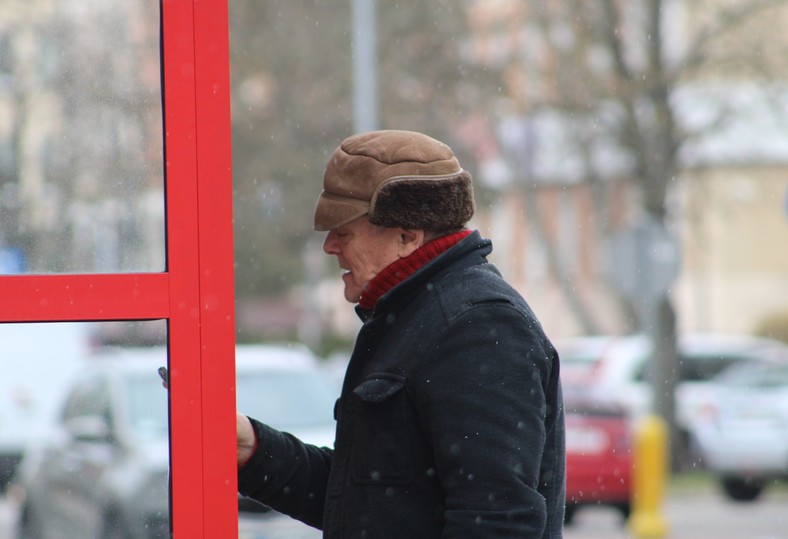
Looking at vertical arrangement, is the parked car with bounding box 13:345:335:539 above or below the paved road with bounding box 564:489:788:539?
above

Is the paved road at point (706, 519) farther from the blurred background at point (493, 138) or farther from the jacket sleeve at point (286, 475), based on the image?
the jacket sleeve at point (286, 475)

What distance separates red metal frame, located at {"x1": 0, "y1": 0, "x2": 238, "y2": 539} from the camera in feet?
5.99

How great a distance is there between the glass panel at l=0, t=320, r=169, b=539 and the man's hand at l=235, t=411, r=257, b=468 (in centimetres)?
16

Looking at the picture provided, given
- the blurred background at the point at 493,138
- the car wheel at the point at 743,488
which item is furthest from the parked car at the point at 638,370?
the car wheel at the point at 743,488

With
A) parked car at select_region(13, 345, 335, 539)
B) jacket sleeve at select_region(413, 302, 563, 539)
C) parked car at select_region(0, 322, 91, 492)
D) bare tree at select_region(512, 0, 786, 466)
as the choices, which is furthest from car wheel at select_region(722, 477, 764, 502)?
parked car at select_region(0, 322, 91, 492)

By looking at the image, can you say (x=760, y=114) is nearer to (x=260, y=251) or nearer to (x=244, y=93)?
(x=244, y=93)

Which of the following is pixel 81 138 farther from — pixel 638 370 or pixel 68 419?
pixel 638 370

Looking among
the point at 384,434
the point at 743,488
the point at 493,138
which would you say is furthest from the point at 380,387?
the point at 493,138

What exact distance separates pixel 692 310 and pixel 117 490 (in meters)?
32.8

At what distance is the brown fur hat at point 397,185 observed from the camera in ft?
6.58

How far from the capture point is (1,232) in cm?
179

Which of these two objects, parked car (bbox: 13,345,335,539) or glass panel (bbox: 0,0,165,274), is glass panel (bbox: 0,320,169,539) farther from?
glass panel (bbox: 0,0,165,274)

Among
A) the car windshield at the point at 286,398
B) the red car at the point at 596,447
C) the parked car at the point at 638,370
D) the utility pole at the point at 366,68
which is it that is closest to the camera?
the car windshield at the point at 286,398

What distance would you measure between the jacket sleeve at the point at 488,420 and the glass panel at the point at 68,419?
391 millimetres
